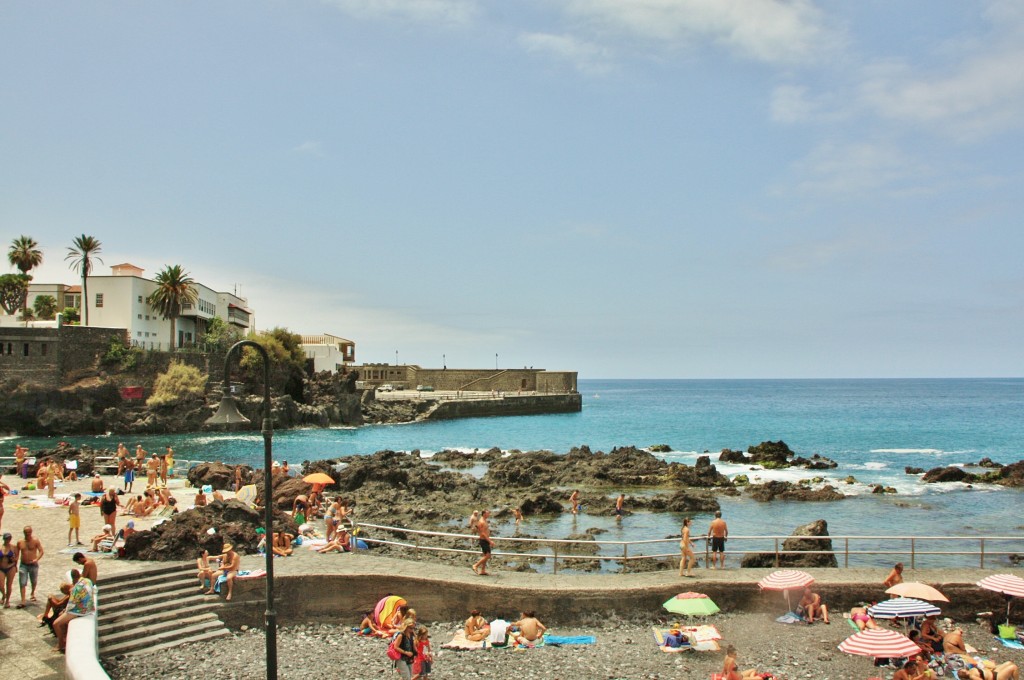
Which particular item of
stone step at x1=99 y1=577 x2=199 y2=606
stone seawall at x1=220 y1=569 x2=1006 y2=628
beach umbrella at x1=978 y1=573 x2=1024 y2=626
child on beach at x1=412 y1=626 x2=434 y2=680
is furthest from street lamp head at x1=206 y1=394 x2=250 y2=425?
beach umbrella at x1=978 y1=573 x2=1024 y2=626

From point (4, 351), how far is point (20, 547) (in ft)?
176

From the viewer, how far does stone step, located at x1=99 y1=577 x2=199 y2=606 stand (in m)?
13.9

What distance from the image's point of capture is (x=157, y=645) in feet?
42.5

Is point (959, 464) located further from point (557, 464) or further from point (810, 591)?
point (810, 591)

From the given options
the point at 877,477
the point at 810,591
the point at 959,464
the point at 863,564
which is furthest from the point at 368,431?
the point at 810,591

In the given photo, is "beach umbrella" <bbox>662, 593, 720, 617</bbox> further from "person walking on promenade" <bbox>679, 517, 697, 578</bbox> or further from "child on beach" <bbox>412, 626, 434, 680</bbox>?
"child on beach" <bbox>412, 626, 434, 680</bbox>

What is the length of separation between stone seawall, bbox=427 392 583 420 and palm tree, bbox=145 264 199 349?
3556 centimetres

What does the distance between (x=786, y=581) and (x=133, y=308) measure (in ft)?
220

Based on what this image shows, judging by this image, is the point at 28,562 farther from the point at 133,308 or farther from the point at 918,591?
the point at 133,308

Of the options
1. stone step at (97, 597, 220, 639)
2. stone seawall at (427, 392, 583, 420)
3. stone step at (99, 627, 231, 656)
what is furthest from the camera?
stone seawall at (427, 392, 583, 420)

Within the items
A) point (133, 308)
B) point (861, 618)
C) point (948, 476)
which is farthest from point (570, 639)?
point (133, 308)

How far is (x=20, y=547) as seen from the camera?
13305 millimetres

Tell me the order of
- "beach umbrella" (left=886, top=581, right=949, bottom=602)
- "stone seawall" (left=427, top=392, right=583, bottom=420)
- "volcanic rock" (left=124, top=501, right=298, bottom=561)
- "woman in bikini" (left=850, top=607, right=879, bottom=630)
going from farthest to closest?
1. "stone seawall" (left=427, top=392, right=583, bottom=420)
2. "volcanic rock" (left=124, top=501, right=298, bottom=561)
3. "woman in bikini" (left=850, top=607, right=879, bottom=630)
4. "beach umbrella" (left=886, top=581, right=949, bottom=602)

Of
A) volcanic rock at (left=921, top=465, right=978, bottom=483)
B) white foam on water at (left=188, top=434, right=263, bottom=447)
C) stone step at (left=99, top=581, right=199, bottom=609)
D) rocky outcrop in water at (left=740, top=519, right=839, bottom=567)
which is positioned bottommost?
volcanic rock at (left=921, top=465, right=978, bottom=483)
